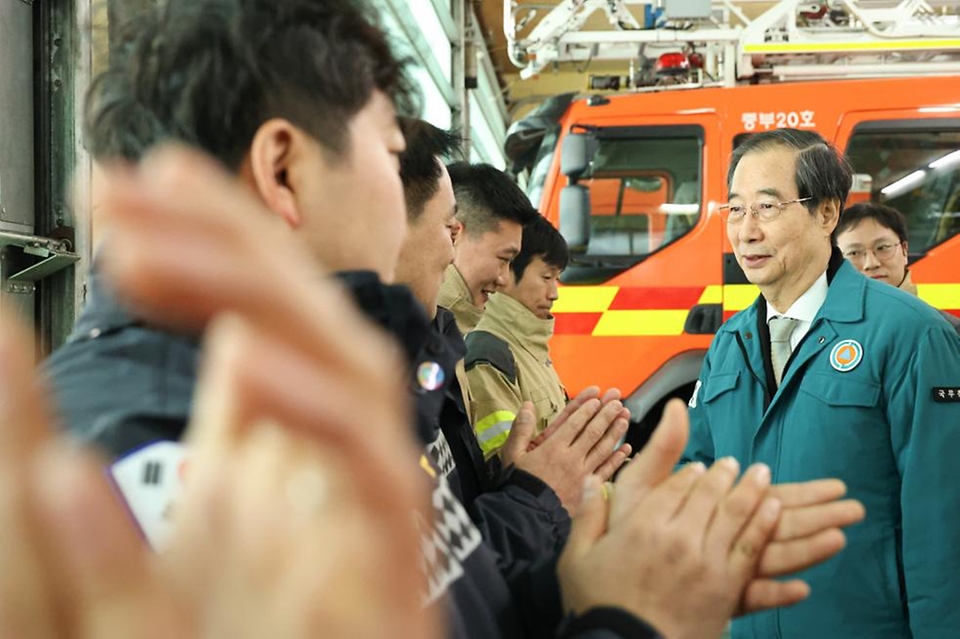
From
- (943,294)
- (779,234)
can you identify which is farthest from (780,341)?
(943,294)

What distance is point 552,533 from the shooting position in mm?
1135

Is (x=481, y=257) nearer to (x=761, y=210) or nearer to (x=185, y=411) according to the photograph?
(x=761, y=210)

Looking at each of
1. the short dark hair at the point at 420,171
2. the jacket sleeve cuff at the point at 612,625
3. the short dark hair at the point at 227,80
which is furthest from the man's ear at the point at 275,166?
the short dark hair at the point at 420,171

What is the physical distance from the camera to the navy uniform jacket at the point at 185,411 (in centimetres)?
57

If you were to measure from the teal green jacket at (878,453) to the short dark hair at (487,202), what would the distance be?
873 millimetres

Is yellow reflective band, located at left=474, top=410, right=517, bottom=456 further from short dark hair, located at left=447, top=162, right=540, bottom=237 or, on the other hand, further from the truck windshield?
the truck windshield

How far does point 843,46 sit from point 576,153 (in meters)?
1.56

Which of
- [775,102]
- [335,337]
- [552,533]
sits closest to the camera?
[335,337]

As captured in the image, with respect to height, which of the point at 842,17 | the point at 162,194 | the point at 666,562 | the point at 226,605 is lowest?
the point at 666,562

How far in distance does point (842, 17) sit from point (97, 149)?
18.0 feet

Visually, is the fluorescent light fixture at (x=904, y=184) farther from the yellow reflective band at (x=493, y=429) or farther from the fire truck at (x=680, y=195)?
the yellow reflective band at (x=493, y=429)

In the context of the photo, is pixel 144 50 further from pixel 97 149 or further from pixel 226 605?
pixel 226 605

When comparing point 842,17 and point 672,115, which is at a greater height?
point 842,17

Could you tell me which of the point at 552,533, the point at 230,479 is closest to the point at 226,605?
the point at 230,479
